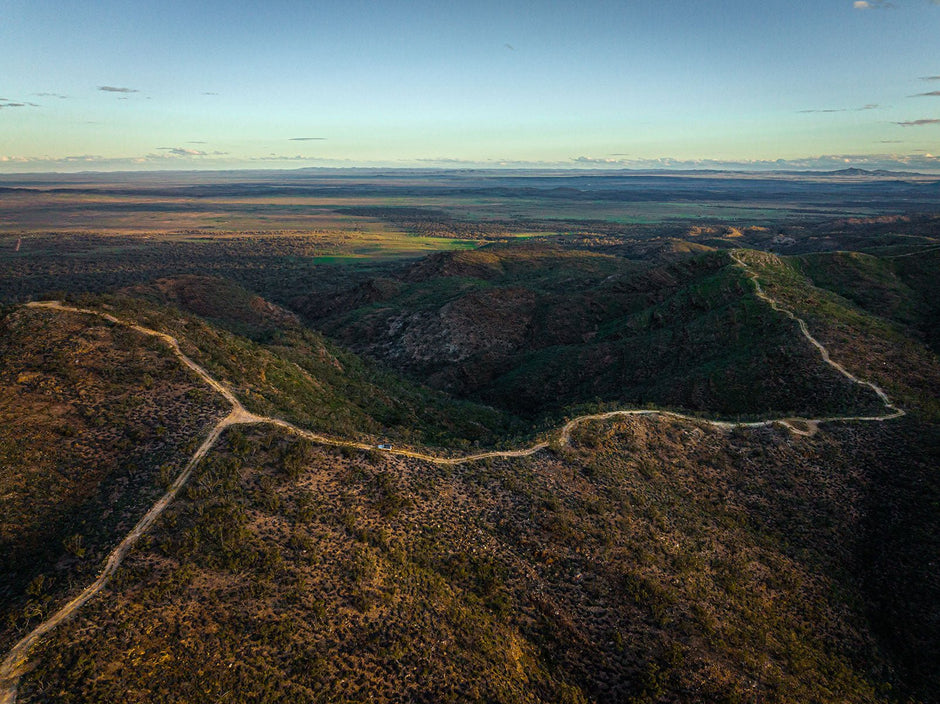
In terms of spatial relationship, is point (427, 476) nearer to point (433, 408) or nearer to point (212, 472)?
point (212, 472)

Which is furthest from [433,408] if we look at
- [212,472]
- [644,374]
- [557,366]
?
[212,472]

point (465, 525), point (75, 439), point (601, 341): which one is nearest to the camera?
point (465, 525)

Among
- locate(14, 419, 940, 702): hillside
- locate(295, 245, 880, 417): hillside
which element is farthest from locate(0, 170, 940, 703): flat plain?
locate(295, 245, 880, 417): hillside

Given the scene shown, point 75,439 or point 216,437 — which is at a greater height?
point 75,439

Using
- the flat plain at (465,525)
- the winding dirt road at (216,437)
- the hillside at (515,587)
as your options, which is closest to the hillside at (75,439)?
the flat plain at (465,525)

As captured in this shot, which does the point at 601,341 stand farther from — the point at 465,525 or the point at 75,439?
the point at 75,439

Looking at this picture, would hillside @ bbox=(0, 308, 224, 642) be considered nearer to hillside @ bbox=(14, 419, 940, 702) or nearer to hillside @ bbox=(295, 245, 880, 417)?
hillside @ bbox=(14, 419, 940, 702)

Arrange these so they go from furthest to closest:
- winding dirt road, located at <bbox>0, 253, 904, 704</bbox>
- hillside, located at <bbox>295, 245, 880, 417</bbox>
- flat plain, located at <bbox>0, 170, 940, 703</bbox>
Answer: hillside, located at <bbox>295, 245, 880, 417</bbox> → flat plain, located at <bbox>0, 170, 940, 703</bbox> → winding dirt road, located at <bbox>0, 253, 904, 704</bbox>

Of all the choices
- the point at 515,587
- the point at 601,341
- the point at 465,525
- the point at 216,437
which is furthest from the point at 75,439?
the point at 601,341
